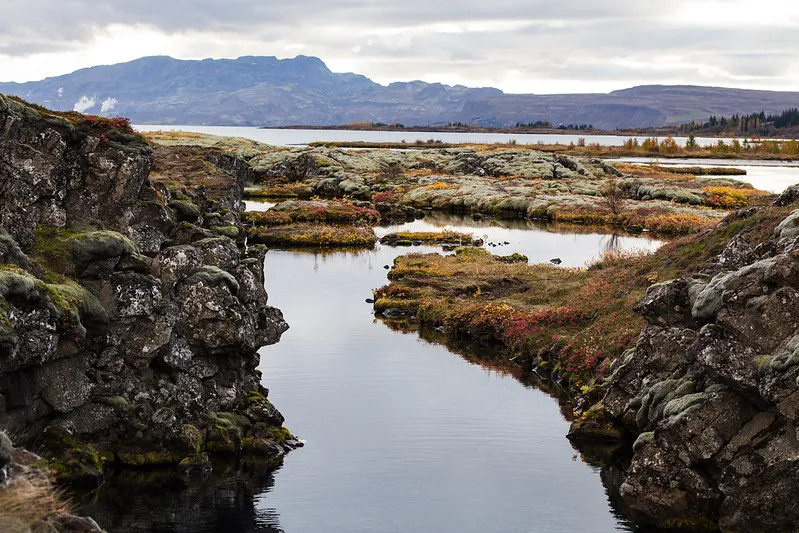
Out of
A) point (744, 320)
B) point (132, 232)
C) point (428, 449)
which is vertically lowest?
point (428, 449)

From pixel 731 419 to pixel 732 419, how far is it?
4cm

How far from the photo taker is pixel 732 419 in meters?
35.1

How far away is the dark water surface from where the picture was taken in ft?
116

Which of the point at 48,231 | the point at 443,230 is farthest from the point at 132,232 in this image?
the point at 443,230

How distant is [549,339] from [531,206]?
84.3 m

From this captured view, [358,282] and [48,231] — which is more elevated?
[48,231]

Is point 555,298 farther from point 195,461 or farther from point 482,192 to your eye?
point 482,192

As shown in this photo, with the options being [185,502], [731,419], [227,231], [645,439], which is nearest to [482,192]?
[227,231]

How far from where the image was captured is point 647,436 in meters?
38.1

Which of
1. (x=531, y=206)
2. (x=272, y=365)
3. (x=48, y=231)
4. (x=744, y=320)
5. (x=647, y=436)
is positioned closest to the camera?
(x=744, y=320)

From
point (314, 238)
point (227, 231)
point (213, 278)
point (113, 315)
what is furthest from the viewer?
point (314, 238)

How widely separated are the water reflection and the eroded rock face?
15.0 m

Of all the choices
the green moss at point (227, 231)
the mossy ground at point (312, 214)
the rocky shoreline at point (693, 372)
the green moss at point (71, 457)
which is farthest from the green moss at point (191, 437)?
the mossy ground at point (312, 214)

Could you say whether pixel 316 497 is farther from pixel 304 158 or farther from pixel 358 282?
pixel 304 158
